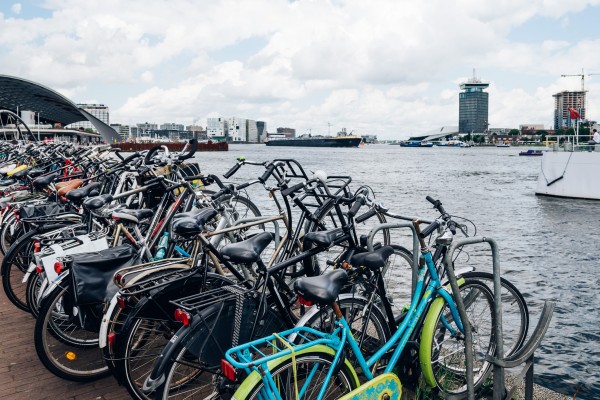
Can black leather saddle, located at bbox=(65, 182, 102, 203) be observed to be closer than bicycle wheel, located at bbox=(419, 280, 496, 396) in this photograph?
No

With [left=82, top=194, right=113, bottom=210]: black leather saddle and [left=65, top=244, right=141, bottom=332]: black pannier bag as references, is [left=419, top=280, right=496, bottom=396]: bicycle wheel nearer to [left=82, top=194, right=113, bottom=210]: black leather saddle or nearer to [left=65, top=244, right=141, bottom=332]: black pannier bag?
[left=65, top=244, right=141, bottom=332]: black pannier bag

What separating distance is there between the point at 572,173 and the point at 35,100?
68865 mm

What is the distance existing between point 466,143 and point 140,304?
184m

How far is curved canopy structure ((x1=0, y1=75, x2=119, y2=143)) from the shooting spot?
200 ft

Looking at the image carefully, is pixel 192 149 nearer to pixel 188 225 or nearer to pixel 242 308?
pixel 188 225

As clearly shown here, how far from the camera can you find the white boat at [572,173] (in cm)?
2472

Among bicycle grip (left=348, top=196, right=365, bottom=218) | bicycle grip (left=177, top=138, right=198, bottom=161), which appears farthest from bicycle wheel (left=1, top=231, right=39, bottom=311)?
bicycle grip (left=348, top=196, right=365, bottom=218)

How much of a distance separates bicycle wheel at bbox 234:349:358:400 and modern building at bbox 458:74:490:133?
189 meters

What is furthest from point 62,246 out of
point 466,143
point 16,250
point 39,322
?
point 466,143

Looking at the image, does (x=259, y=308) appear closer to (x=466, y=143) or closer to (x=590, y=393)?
(x=590, y=393)

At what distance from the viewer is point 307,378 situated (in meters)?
2.50

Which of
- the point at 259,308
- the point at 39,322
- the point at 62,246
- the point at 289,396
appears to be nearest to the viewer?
the point at 289,396

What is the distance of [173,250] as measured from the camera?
4230 millimetres

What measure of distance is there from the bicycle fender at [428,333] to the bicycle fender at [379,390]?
477 millimetres
